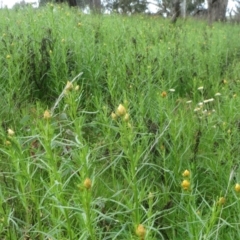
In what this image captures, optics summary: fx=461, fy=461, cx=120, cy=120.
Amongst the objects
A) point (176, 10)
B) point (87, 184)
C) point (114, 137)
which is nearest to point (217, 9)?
point (176, 10)

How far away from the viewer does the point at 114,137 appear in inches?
101

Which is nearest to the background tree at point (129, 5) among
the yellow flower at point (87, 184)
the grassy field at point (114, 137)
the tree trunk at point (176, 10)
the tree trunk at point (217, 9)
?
the tree trunk at point (217, 9)

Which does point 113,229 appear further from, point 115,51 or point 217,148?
point 115,51

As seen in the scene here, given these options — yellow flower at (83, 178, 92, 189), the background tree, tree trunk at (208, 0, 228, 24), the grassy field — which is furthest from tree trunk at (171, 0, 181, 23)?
the background tree

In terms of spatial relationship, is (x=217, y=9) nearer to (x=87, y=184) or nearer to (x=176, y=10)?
(x=176, y=10)

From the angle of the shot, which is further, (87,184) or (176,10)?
(176,10)

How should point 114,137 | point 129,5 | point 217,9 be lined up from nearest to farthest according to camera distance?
point 114,137 → point 217,9 → point 129,5

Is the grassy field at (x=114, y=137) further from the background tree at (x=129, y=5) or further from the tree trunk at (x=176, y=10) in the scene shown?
the background tree at (x=129, y=5)

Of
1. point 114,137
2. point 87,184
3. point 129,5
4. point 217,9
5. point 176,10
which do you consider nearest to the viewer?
point 87,184

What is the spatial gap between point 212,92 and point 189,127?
1.29 metres

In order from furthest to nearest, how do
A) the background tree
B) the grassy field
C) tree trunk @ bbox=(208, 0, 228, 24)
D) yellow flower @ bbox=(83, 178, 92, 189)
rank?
the background tree, tree trunk @ bbox=(208, 0, 228, 24), the grassy field, yellow flower @ bbox=(83, 178, 92, 189)

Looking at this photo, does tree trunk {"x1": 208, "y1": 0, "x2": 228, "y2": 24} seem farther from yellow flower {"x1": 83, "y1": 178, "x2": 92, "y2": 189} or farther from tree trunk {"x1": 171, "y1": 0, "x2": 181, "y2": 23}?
yellow flower {"x1": 83, "y1": 178, "x2": 92, "y2": 189}

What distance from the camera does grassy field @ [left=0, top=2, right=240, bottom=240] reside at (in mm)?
1702

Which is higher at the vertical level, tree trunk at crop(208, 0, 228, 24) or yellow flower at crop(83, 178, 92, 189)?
tree trunk at crop(208, 0, 228, 24)
